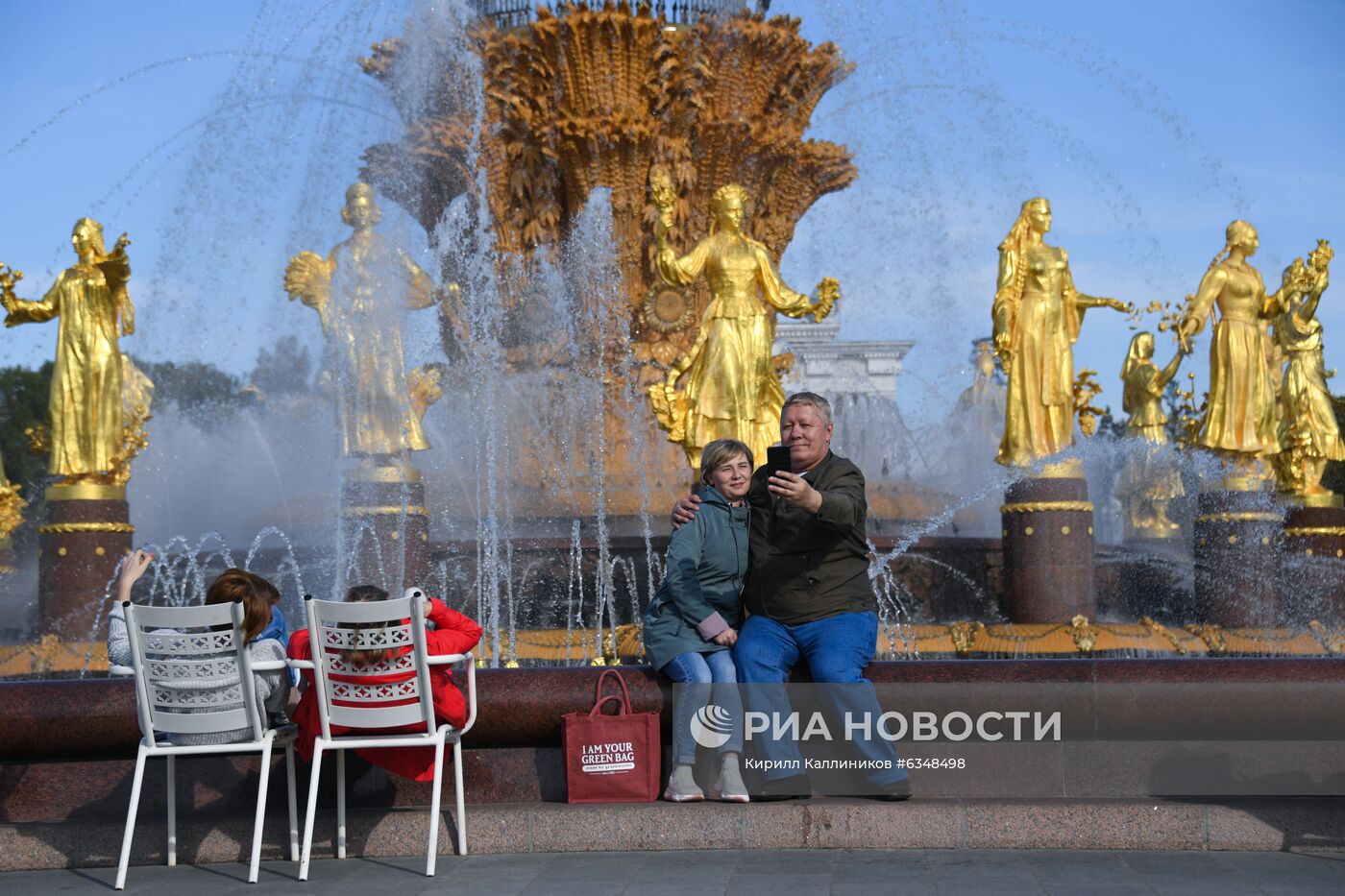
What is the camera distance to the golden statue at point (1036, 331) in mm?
14555

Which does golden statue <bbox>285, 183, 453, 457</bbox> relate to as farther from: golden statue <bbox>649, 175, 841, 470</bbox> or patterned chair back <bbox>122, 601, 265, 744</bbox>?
patterned chair back <bbox>122, 601, 265, 744</bbox>

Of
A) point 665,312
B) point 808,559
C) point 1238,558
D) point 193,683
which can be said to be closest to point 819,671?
point 808,559

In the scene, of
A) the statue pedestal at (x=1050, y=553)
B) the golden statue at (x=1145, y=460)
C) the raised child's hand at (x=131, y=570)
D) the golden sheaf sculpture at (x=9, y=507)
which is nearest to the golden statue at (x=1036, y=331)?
the statue pedestal at (x=1050, y=553)

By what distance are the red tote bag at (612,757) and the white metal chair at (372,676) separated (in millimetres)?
559

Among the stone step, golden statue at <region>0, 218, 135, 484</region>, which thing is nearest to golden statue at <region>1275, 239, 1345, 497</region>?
golden statue at <region>0, 218, 135, 484</region>

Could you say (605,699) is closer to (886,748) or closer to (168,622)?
(886,748)

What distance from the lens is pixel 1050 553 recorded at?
1417cm

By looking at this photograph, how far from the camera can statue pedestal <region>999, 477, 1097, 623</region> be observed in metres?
14.1

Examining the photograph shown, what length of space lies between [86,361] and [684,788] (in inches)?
387

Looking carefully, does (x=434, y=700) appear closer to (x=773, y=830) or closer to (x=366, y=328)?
(x=773, y=830)

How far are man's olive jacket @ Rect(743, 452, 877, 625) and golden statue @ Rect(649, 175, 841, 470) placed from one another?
7.99m

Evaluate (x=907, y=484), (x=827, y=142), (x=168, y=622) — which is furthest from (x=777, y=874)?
(x=827, y=142)

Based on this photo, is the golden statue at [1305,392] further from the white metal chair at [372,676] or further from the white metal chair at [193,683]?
the white metal chair at [193,683]

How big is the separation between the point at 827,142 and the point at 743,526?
12.7m
